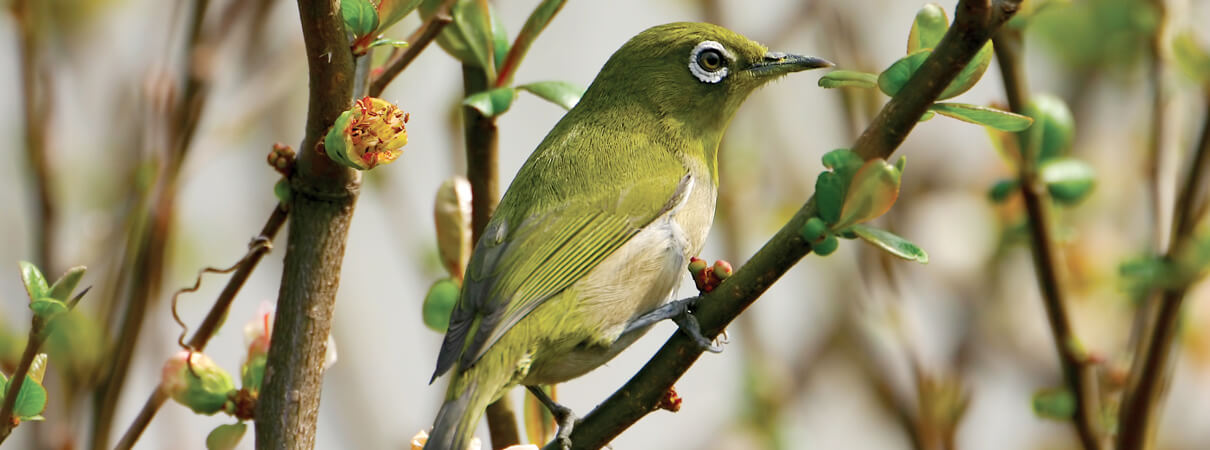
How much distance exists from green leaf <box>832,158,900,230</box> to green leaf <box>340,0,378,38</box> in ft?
Result: 2.46

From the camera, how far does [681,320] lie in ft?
6.46

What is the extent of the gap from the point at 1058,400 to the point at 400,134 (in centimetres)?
158

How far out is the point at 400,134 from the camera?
6.03ft

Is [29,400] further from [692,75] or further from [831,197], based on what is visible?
[692,75]

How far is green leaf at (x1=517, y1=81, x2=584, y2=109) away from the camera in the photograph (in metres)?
2.32

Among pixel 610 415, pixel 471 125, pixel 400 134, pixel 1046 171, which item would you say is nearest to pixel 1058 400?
pixel 1046 171

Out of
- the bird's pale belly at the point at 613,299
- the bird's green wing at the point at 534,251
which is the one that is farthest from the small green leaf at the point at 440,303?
the bird's pale belly at the point at 613,299

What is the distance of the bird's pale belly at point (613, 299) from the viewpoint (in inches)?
102

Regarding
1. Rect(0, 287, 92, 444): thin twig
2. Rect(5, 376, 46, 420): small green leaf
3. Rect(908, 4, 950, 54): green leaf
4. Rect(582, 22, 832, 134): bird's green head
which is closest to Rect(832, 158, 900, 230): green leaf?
Rect(908, 4, 950, 54): green leaf

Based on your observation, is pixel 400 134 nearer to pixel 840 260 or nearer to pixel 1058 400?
pixel 1058 400

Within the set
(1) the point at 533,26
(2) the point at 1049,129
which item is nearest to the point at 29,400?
(1) the point at 533,26

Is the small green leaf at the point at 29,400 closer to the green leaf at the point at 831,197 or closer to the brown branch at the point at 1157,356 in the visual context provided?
the green leaf at the point at 831,197

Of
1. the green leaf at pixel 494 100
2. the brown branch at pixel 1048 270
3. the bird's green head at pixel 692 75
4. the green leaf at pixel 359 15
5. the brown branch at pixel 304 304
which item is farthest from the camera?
the bird's green head at pixel 692 75

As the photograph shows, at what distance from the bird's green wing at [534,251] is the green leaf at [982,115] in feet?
3.62
